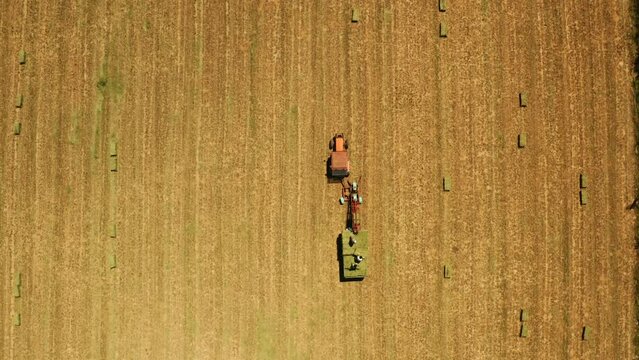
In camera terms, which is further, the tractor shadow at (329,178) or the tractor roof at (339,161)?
the tractor shadow at (329,178)

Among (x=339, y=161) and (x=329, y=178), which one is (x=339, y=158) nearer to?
(x=339, y=161)

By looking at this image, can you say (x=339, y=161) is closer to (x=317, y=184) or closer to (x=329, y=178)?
(x=329, y=178)

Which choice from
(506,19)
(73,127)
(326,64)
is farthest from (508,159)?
(73,127)

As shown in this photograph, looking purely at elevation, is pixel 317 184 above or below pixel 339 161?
below

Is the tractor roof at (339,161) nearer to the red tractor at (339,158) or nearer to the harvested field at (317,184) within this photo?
the red tractor at (339,158)

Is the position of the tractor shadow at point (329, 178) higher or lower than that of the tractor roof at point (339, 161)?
lower

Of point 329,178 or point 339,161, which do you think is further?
point 329,178

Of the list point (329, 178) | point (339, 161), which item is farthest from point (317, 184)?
point (339, 161)

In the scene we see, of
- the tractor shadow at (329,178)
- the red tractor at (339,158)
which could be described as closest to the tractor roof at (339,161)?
the red tractor at (339,158)

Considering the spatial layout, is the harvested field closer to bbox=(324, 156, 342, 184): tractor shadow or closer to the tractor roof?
bbox=(324, 156, 342, 184): tractor shadow
